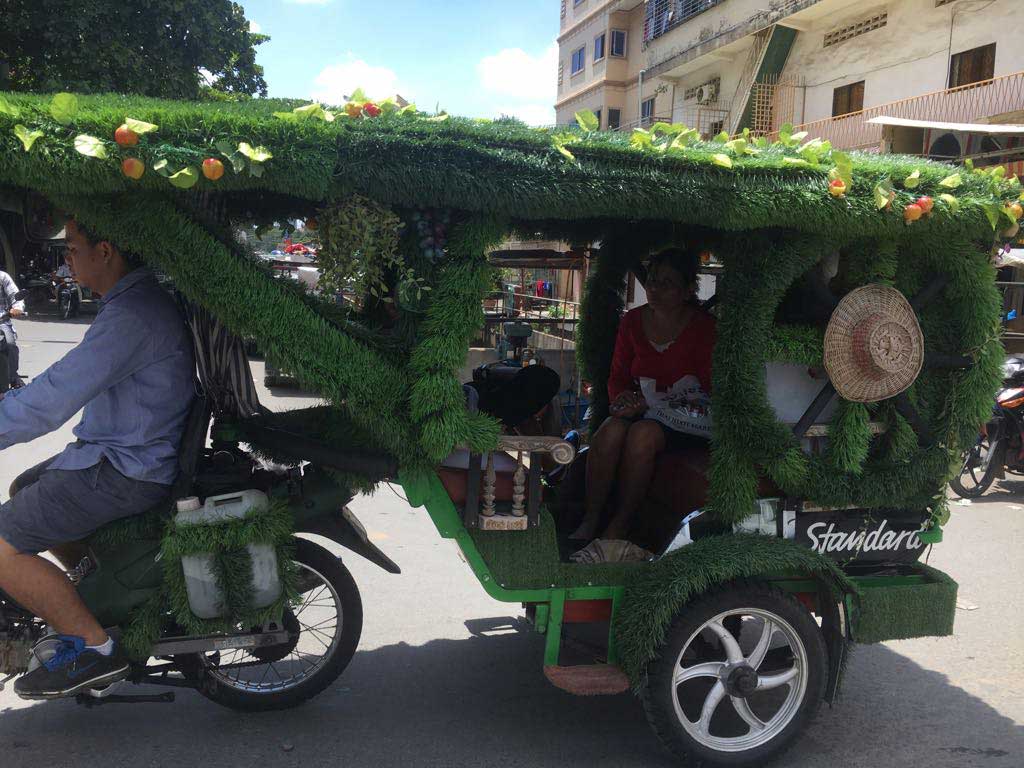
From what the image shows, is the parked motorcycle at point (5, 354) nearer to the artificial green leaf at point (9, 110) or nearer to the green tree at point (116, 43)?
the green tree at point (116, 43)

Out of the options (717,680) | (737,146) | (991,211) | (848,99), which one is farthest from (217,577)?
(848,99)

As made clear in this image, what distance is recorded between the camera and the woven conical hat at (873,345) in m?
2.99

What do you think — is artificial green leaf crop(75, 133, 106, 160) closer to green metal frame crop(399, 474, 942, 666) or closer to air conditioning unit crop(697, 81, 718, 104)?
green metal frame crop(399, 474, 942, 666)

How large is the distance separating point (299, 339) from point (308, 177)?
496 millimetres

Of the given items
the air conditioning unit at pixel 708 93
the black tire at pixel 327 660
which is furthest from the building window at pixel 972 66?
the black tire at pixel 327 660

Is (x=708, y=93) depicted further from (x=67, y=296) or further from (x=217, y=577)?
(x=217, y=577)

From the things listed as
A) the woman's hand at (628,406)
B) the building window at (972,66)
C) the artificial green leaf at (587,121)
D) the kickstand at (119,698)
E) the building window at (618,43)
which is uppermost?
the building window at (618,43)

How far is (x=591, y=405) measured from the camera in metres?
4.66

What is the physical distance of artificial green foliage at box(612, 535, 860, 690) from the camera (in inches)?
113

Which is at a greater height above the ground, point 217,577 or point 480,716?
point 217,577

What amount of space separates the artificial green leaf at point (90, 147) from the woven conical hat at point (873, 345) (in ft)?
7.86

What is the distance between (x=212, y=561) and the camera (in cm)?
281

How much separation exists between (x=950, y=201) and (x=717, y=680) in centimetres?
188

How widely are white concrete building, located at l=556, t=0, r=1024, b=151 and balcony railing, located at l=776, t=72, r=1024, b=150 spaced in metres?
0.02
